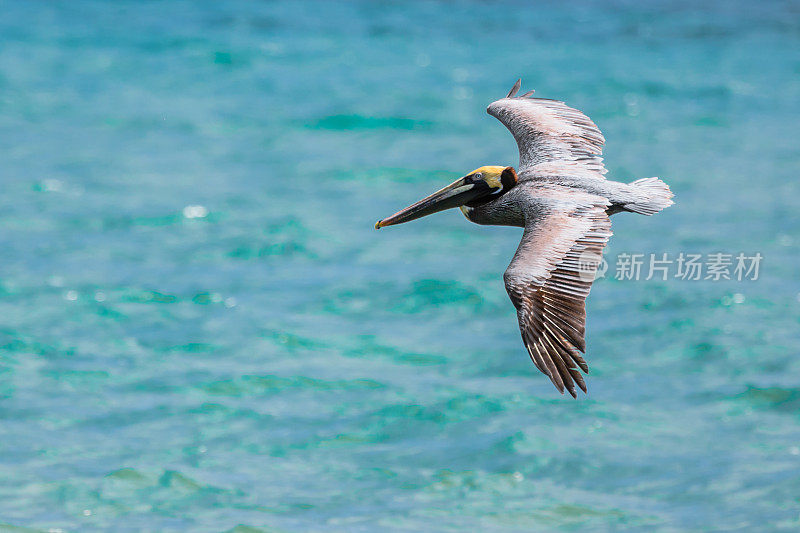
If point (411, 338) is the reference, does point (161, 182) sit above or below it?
above

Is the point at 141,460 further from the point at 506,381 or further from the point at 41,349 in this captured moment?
the point at 506,381

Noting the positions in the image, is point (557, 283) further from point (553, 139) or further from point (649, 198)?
point (553, 139)

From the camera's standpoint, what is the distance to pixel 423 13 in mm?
33281

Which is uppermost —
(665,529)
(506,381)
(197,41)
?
(197,41)

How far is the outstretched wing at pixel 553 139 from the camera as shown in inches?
323

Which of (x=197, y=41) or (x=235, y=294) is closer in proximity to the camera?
(x=235, y=294)

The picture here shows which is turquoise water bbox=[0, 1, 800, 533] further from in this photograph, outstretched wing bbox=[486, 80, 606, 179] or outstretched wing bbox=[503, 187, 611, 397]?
outstretched wing bbox=[503, 187, 611, 397]

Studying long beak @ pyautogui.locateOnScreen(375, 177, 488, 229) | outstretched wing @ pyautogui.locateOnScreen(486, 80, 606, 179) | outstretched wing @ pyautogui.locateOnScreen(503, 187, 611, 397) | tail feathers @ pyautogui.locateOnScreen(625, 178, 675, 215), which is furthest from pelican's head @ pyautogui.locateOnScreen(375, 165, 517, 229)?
tail feathers @ pyautogui.locateOnScreen(625, 178, 675, 215)

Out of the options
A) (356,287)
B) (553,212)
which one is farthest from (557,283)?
(356,287)

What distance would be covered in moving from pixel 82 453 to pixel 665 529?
7.75 m

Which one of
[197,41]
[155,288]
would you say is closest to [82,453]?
[155,288]

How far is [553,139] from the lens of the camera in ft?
28.4

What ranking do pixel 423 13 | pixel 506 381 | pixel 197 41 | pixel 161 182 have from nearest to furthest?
pixel 506 381, pixel 161 182, pixel 197 41, pixel 423 13

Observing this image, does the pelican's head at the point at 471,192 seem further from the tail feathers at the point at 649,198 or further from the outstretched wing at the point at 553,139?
the tail feathers at the point at 649,198
